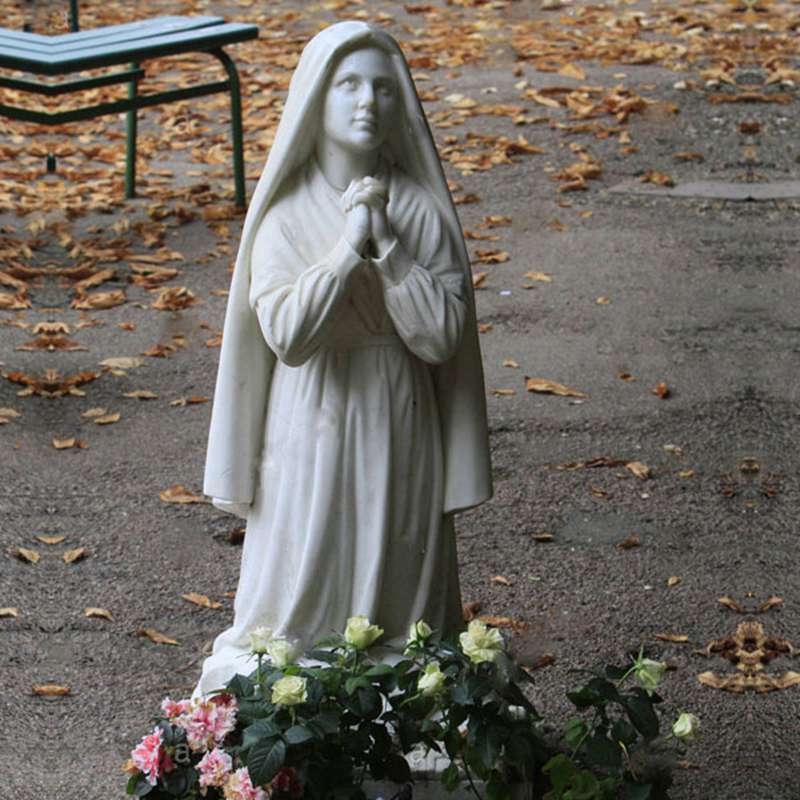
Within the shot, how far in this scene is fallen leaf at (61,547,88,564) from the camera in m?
6.05

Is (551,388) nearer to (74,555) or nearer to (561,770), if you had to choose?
(74,555)

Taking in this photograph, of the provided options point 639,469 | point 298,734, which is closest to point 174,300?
point 639,469

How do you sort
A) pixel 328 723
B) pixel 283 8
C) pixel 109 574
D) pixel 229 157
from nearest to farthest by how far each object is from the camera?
1. pixel 328 723
2. pixel 109 574
3. pixel 229 157
4. pixel 283 8

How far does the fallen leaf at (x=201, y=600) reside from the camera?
5.70 m

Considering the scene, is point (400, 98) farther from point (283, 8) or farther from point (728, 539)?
point (283, 8)

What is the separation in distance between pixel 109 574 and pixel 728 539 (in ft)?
7.11

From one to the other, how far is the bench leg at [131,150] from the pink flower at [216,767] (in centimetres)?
638

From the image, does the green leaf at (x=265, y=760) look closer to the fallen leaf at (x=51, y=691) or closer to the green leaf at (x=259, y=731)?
the green leaf at (x=259, y=731)

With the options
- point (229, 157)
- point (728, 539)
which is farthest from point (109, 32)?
point (728, 539)

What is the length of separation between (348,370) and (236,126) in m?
5.96

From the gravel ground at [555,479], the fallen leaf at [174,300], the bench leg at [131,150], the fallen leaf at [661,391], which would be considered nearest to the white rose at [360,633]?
the gravel ground at [555,479]

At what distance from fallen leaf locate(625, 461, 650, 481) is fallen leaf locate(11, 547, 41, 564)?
2.26 meters

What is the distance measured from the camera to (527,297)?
336 inches

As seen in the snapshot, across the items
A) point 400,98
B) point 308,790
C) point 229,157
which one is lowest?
point 229,157
